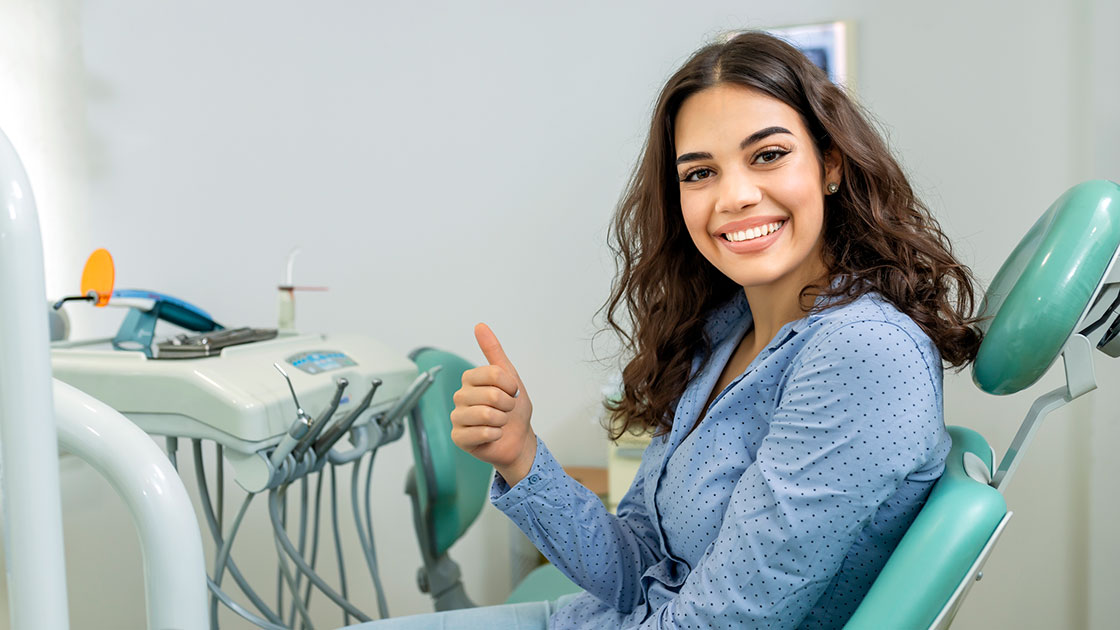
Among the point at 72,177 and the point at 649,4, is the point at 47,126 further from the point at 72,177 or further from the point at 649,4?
the point at 649,4

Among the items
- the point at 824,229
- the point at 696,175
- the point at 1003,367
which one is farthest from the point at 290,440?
the point at 1003,367

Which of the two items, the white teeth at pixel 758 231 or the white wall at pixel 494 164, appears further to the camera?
the white wall at pixel 494 164

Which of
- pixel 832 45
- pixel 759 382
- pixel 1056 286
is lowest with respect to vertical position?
pixel 759 382

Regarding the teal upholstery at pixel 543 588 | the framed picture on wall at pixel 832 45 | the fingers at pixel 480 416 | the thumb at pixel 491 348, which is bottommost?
→ the teal upholstery at pixel 543 588

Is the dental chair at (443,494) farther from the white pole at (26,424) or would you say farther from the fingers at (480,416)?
the white pole at (26,424)

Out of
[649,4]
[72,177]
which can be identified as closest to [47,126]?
[72,177]

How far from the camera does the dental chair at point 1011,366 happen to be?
74 cm

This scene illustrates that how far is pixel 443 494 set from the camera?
5.41ft

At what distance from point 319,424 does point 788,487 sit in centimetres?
76

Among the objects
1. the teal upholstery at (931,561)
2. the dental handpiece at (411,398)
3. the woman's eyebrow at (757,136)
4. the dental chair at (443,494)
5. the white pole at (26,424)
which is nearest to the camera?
the white pole at (26,424)

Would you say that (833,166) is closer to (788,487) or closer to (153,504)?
(788,487)

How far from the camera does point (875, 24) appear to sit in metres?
2.10

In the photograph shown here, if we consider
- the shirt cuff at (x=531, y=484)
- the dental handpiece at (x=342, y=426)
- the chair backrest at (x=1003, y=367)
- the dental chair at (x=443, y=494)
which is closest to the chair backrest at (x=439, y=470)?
the dental chair at (x=443, y=494)

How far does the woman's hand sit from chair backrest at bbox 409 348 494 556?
635 millimetres
